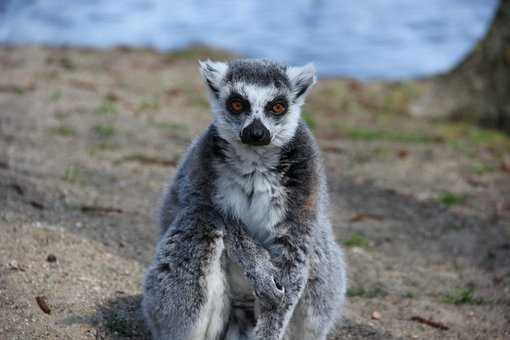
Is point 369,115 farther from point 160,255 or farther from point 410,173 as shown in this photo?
point 160,255

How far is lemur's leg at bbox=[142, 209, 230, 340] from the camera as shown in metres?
4.35

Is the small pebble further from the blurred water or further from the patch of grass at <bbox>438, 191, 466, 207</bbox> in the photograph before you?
the blurred water

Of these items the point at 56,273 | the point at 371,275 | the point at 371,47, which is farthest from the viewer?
the point at 371,47

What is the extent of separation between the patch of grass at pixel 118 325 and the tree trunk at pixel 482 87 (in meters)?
7.41

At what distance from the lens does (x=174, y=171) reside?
600cm

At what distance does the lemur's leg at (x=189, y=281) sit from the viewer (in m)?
4.35

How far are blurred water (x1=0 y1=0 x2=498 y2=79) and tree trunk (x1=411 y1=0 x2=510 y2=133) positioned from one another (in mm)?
4285

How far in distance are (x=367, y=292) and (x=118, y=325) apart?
210 centimetres

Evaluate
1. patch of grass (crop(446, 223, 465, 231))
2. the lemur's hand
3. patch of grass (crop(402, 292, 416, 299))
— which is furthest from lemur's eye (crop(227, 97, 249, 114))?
patch of grass (crop(446, 223, 465, 231))

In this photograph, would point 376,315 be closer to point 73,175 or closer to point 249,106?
point 249,106

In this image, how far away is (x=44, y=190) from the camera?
273 inches

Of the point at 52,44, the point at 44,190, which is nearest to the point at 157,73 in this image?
the point at 52,44

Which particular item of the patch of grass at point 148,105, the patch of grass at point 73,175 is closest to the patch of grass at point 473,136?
the patch of grass at point 148,105

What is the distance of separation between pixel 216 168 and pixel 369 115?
288 inches
